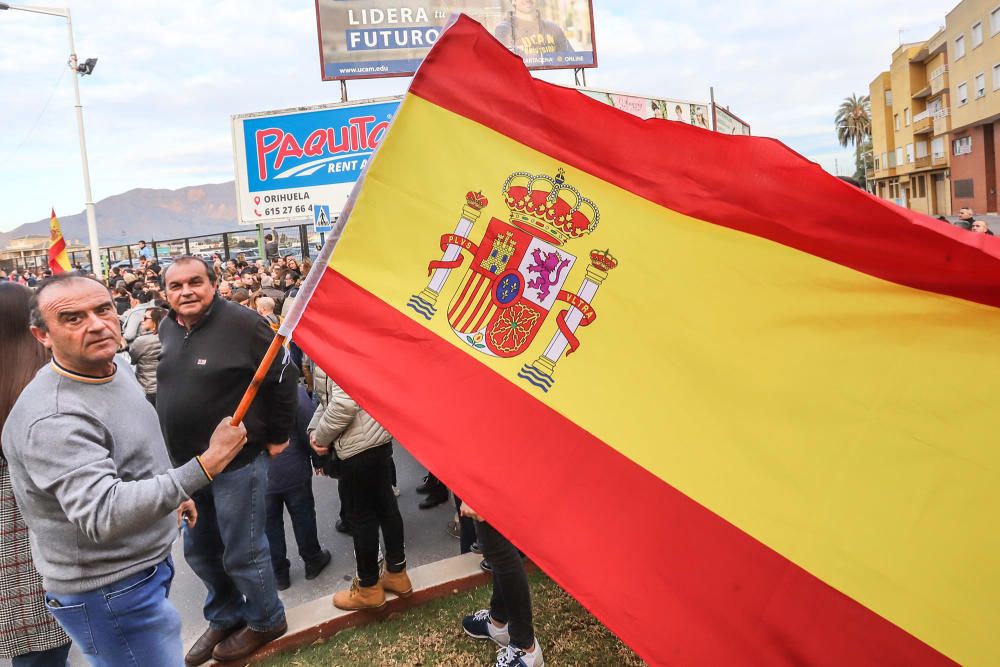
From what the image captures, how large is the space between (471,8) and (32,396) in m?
14.5

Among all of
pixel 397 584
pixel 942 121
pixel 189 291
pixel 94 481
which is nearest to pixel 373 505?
pixel 397 584

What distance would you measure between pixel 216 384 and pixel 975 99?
152 ft

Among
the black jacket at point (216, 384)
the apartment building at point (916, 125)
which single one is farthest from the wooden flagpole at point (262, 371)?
the apartment building at point (916, 125)

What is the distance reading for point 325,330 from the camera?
2279 millimetres

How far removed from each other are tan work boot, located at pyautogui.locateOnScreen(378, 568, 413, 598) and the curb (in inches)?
1.4

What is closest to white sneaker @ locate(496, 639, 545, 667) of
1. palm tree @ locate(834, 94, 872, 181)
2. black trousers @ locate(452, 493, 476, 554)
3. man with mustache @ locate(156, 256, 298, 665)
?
black trousers @ locate(452, 493, 476, 554)

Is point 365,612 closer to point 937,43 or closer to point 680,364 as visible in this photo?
point 680,364

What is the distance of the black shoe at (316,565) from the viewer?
177 inches

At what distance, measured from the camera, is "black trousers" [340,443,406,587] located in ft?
12.6

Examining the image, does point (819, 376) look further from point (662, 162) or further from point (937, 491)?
point (662, 162)

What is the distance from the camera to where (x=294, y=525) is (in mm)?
4500

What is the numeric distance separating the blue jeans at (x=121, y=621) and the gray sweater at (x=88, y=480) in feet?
0.16

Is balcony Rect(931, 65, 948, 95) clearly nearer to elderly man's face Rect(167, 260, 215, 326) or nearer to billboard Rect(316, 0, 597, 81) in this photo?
billboard Rect(316, 0, 597, 81)

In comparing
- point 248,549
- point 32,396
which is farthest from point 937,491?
point 248,549
